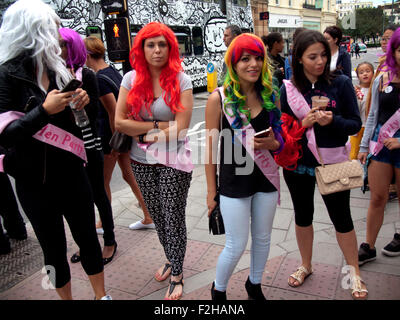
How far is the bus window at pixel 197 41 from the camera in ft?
51.4

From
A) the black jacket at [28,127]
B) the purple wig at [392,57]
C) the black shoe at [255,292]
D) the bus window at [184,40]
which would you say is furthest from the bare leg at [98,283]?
the bus window at [184,40]

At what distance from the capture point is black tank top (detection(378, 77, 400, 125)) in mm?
2498

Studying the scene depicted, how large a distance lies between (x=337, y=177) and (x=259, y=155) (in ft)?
1.95

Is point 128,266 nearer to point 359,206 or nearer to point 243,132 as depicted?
point 243,132

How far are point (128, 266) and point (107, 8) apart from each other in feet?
12.9

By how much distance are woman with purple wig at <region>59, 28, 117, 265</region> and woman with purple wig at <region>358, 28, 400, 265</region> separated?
2148 mm

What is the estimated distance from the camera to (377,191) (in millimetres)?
2705

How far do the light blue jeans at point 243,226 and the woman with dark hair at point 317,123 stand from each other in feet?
1.25

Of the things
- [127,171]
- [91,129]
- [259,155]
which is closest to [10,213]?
[127,171]

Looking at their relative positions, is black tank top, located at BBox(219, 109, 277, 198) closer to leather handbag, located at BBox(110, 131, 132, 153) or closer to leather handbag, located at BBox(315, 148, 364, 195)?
leather handbag, located at BBox(315, 148, 364, 195)

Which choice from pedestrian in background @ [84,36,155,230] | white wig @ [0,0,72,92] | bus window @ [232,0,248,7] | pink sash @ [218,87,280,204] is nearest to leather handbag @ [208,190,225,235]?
pink sash @ [218,87,280,204]

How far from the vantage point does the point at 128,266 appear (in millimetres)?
Answer: 3125

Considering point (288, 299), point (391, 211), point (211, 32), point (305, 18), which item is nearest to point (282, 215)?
point (391, 211)

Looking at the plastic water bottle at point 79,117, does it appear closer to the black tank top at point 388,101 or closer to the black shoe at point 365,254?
the black tank top at point 388,101
